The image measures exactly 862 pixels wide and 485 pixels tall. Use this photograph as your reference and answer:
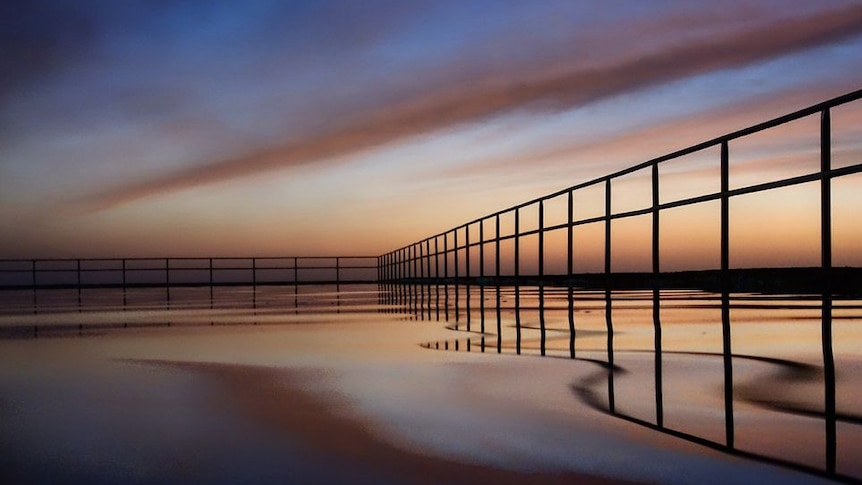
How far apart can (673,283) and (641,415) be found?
4231mm

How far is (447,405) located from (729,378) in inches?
57.2

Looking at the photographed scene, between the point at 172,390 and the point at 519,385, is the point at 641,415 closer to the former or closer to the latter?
the point at 519,385

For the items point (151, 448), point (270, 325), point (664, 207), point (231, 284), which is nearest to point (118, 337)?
point (270, 325)

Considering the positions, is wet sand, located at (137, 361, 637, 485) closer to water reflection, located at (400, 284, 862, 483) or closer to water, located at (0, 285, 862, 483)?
water, located at (0, 285, 862, 483)

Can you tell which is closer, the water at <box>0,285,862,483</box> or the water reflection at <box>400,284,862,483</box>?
the water at <box>0,285,862,483</box>

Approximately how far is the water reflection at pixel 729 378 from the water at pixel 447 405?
16 millimetres

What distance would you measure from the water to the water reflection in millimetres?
16

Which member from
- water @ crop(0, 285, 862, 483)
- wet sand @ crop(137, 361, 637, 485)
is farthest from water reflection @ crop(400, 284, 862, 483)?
wet sand @ crop(137, 361, 637, 485)

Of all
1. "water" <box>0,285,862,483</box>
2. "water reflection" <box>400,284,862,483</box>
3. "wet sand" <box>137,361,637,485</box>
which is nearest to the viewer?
"wet sand" <box>137,361,637,485</box>

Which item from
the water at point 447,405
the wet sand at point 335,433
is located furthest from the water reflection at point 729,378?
the wet sand at point 335,433

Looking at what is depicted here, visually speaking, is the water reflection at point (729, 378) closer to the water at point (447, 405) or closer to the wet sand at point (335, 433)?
the water at point (447, 405)

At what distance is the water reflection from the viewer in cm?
297

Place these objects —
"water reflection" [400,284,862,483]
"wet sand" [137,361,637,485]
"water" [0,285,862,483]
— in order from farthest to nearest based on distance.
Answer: "water reflection" [400,284,862,483], "water" [0,285,862,483], "wet sand" [137,361,637,485]

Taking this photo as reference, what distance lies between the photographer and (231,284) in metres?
34.1
